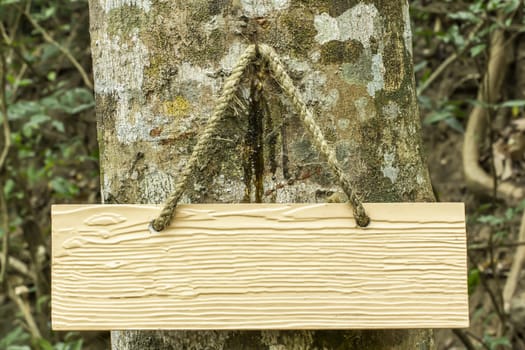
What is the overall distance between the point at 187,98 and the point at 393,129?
0.30 meters

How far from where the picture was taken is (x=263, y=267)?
0.99 m

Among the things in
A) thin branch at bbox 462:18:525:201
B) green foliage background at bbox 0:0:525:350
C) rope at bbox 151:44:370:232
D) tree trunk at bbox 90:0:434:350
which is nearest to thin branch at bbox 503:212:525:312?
green foliage background at bbox 0:0:525:350

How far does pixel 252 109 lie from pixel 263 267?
0.72 feet

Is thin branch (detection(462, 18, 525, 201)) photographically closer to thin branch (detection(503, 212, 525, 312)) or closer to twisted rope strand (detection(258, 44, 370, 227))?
thin branch (detection(503, 212, 525, 312))

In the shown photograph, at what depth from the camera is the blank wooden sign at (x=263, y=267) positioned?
0.98 meters

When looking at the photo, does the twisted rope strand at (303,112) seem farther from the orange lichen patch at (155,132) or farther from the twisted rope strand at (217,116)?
the orange lichen patch at (155,132)

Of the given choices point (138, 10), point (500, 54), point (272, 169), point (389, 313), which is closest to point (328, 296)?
point (389, 313)

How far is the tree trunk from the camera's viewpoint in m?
1.00

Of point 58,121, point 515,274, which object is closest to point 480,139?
point 515,274

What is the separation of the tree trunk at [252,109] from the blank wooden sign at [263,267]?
0.12 ft

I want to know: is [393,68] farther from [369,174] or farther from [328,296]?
[328,296]

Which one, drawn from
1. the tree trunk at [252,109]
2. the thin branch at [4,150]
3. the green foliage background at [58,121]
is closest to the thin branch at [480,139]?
the green foliage background at [58,121]

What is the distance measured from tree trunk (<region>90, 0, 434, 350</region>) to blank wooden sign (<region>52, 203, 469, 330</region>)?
0.12 feet

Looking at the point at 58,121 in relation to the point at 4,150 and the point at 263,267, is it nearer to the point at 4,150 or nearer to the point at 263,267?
the point at 4,150
